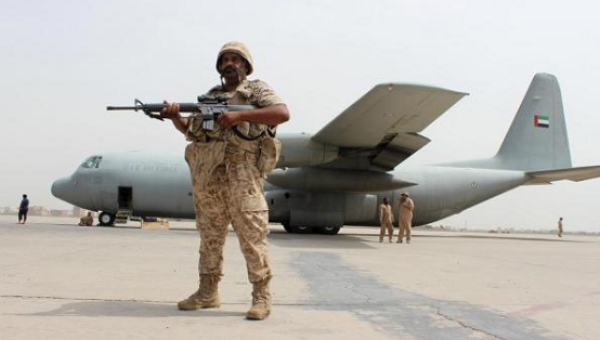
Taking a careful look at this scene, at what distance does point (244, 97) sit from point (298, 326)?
1687 mm

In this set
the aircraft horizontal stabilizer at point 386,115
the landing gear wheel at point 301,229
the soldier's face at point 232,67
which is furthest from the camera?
the landing gear wheel at point 301,229

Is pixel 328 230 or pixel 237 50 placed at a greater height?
pixel 237 50

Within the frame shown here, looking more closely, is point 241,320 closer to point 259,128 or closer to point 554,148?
point 259,128

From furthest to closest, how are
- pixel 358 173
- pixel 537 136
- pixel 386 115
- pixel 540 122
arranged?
pixel 540 122 → pixel 537 136 → pixel 358 173 → pixel 386 115

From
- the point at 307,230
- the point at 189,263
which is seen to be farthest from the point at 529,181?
the point at 189,263

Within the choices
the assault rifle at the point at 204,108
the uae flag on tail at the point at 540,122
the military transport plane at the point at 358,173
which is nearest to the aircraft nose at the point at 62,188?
the military transport plane at the point at 358,173

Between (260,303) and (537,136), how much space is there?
18669mm

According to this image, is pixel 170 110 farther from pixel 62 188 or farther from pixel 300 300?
pixel 62 188

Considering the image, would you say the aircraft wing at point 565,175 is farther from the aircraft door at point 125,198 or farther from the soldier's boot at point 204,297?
the soldier's boot at point 204,297

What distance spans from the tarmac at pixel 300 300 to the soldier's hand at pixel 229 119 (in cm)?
127

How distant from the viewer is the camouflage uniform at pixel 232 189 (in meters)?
3.66

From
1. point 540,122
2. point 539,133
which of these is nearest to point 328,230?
point 539,133

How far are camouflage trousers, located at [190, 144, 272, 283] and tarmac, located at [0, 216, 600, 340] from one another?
Answer: 1.22 feet

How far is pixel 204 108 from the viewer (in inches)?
147
